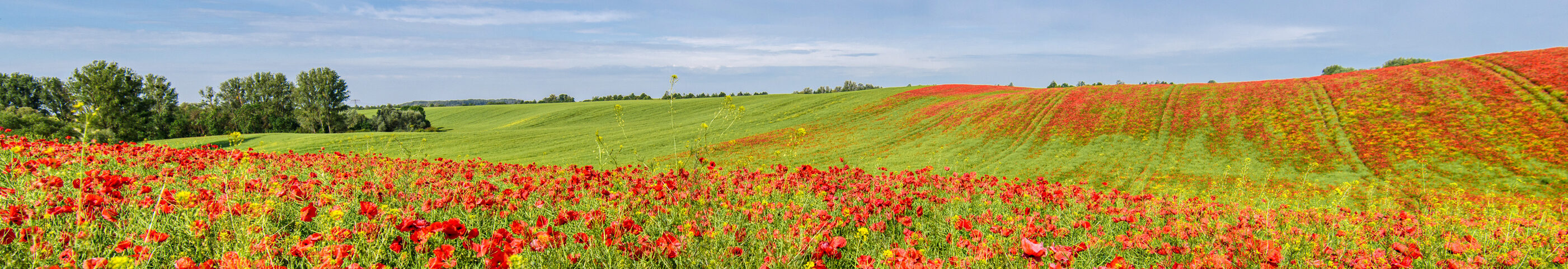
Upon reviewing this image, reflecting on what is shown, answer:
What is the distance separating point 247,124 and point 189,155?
7196 cm

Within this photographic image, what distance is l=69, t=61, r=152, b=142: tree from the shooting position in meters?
37.8

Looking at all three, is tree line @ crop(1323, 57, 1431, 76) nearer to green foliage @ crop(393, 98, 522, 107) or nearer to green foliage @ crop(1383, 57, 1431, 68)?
green foliage @ crop(1383, 57, 1431, 68)

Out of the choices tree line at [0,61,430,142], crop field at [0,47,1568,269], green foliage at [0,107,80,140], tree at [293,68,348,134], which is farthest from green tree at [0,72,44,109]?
crop field at [0,47,1568,269]

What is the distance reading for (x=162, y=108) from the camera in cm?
5919

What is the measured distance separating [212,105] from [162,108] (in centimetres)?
1710

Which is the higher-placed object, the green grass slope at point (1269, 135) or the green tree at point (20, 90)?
the green tree at point (20, 90)

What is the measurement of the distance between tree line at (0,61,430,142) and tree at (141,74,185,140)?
0.09m

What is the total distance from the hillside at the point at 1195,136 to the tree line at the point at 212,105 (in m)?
8.72

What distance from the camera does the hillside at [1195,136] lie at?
17.7 m

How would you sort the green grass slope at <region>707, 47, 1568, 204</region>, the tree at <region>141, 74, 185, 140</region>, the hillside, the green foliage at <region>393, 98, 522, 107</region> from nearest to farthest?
the green grass slope at <region>707, 47, 1568, 204</region> < the hillside < the tree at <region>141, 74, 185, 140</region> < the green foliage at <region>393, 98, 522, 107</region>

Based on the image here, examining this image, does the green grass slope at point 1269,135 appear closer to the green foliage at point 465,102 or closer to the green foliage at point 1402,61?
the green foliage at point 1402,61

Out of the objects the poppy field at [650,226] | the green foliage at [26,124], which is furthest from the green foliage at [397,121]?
the poppy field at [650,226]

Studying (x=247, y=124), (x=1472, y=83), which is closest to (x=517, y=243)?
(x=1472, y=83)

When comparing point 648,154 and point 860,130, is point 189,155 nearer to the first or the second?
point 648,154
